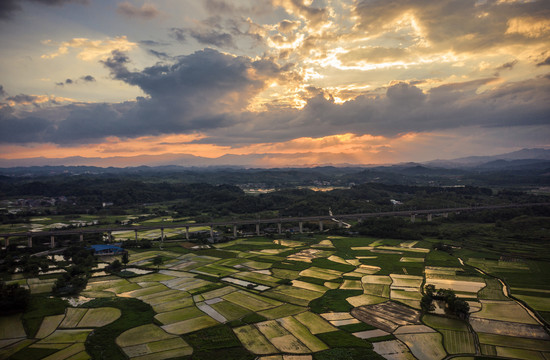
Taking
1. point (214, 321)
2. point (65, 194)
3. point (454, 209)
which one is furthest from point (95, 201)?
point (454, 209)

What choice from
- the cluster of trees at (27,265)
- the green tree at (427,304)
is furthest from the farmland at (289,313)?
the cluster of trees at (27,265)

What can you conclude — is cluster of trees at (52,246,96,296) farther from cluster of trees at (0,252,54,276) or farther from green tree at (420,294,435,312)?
green tree at (420,294,435,312)

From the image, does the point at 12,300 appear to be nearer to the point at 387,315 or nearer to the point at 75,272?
the point at 75,272

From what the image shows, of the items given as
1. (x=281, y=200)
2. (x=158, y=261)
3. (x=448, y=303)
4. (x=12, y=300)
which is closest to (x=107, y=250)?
(x=158, y=261)

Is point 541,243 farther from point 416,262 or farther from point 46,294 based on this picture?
point 46,294

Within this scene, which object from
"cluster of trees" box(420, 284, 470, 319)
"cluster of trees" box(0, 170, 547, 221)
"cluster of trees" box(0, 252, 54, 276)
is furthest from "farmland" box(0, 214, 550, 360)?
"cluster of trees" box(0, 170, 547, 221)

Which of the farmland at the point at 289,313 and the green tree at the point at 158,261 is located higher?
the farmland at the point at 289,313

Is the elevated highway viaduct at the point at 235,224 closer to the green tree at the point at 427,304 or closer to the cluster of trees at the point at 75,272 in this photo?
the cluster of trees at the point at 75,272
